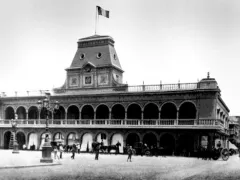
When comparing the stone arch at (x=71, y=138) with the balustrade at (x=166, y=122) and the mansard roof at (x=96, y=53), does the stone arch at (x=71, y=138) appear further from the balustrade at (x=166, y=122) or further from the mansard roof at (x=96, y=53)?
the balustrade at (x=166, y=122)

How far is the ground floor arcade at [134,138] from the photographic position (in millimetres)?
42156

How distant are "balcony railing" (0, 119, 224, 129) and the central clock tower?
5.03 meters

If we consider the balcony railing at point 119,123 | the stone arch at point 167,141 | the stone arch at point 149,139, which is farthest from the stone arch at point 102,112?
the stone arch at point 167,141

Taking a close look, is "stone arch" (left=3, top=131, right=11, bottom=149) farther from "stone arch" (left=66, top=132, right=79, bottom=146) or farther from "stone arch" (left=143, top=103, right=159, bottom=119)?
"stone arch" (left=143, top=103, right=159, bottom=119)

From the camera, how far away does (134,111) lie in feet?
160

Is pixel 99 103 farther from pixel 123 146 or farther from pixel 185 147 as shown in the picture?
pixel 185 147

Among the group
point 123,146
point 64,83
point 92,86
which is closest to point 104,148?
point 123,146

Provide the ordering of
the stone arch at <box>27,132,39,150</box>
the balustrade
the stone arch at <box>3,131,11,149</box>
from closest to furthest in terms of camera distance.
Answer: the balustrade < the stone arch at <box>27,132,39,150</box> < the stone arch at <box>3,131,11,149</box>

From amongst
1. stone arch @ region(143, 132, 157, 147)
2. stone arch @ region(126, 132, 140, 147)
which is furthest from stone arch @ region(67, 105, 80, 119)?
stone arch @ region(143, 132, 157, 147)

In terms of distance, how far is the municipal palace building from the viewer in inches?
1684

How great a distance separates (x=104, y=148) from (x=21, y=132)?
17.1 metres

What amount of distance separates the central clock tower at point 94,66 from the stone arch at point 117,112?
302 cm

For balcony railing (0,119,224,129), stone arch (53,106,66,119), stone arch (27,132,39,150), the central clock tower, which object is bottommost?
stone arch (27,132,39,150)

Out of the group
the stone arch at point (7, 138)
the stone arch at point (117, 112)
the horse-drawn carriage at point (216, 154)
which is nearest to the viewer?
the horse-drawn carriage at point (216, 154)
